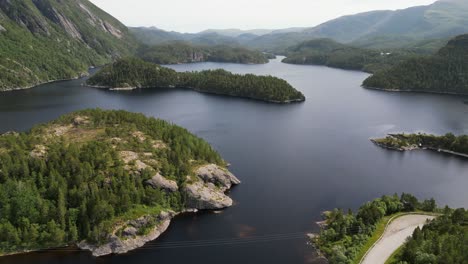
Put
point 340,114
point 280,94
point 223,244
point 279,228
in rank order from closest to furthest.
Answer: point 223,244 → point 279,228 → point 340,114 → point 280,94

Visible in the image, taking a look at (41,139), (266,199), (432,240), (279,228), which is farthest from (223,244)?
(41,139)

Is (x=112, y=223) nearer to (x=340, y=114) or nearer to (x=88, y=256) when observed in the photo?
(x=88, y=256)

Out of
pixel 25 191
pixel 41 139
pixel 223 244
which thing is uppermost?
pixel 41 139

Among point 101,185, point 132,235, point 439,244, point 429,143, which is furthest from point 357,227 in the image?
point 429,143

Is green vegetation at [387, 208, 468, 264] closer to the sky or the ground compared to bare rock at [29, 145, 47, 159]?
closer to the ground

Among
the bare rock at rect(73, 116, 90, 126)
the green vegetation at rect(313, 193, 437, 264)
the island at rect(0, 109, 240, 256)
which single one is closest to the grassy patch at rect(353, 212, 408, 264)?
the green vegetation at rect(313, 193, 437, 264)

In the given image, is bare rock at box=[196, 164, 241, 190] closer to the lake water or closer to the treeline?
the lake water

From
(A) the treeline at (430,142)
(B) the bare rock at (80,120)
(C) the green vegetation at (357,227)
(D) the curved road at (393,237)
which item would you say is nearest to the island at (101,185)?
(B) the bare rock at (80,120)
